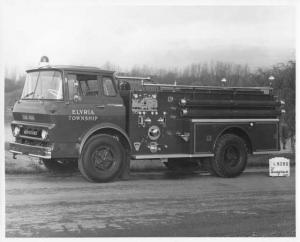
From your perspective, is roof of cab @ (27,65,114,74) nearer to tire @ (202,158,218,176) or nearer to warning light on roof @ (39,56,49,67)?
warning light on roof @ (39,56,49,67)

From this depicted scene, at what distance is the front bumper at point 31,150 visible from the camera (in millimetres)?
10820

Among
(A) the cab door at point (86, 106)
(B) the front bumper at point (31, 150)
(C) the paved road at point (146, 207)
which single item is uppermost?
(A) the cab door at point (86, 106)

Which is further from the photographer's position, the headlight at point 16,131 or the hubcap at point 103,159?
the headlight at point 16,131

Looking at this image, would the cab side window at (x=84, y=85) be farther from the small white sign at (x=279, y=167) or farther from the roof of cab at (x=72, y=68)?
the small white sign at (x=279, y=167)

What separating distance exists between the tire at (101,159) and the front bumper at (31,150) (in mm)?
666

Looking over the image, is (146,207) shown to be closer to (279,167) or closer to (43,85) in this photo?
(43,85)

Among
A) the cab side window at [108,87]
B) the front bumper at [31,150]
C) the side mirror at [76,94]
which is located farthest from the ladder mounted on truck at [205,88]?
the front bumper at [31,150]

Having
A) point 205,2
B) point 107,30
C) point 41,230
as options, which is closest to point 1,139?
point 41,230

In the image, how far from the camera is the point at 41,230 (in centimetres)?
874

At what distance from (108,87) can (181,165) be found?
9.52 feet

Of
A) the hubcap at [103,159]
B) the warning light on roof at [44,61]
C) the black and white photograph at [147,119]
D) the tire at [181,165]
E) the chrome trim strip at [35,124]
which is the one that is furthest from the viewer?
the tire at [181,165]

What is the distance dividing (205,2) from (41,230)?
502cm

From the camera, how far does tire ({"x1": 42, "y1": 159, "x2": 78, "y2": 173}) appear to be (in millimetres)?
12065

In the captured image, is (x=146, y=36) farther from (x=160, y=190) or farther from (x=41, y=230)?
(x=41, y=230)
